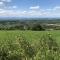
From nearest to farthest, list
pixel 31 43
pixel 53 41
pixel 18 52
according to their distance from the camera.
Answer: pixel 18 52
pixel 31 43
pixel 53 41

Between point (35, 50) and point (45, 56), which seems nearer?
point (45, 56)

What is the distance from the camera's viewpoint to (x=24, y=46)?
6301mm

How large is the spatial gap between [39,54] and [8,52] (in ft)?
3.26

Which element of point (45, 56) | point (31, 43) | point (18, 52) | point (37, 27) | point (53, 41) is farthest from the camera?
point (37, 27)

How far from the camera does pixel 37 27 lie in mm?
19625

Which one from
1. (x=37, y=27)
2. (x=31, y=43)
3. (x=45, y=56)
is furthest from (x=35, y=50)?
(x=37, y=27)

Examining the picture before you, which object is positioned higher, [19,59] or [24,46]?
[24,46]

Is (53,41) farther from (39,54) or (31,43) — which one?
(39,54)

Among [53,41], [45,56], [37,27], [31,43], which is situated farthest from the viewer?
[37,27]

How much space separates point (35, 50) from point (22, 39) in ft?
1.78

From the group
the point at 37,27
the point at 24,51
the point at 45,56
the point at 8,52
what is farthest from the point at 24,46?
the point at 37,27

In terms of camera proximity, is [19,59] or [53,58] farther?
[19,59]

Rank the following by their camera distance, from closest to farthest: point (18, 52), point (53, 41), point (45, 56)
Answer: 1. point (45, 56)
2. point (18, 52)
3. point (53, 41)

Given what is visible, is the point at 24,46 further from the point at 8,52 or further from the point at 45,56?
the point at 45,56
